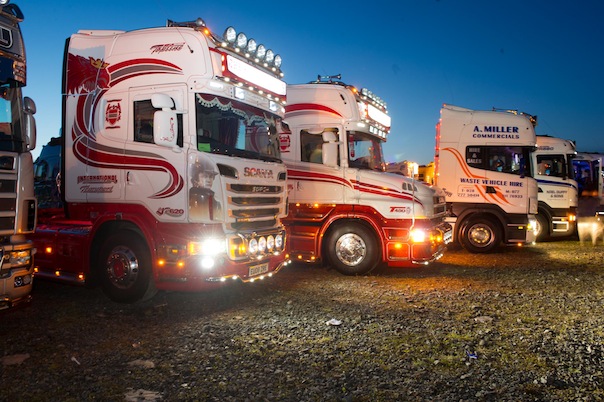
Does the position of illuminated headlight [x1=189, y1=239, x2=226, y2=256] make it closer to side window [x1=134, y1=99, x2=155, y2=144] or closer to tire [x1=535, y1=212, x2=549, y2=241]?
side window [x1=134, y1=99, x2=155, y2=144]

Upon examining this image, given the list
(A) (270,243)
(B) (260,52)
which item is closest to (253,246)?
(A) (270,243)

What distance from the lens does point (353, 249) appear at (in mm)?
9430

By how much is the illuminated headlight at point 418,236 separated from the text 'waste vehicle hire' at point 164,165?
2.73 m

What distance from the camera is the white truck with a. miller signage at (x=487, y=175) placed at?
12438mm

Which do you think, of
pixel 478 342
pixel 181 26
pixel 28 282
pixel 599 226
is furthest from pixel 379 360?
pixel 599 226

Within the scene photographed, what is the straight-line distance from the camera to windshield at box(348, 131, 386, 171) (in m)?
9.46

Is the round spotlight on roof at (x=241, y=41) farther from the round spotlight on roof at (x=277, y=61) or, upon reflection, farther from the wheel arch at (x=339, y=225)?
the wheel arch at (x=339, y=225)

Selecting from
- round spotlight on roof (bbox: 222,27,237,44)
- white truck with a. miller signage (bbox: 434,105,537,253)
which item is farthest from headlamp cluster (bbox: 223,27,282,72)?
white truck with a. miller signage (bbox: 434,105,537,253)

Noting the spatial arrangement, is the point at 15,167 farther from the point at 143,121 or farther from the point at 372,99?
the point at 372,99

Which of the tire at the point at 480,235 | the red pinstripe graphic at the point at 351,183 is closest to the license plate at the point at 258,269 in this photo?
the red pinstripe graphic at the point at 351,183

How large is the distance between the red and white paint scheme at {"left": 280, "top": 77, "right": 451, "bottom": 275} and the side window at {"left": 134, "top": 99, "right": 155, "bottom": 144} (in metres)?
3.38

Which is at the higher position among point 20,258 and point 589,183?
point 589,183

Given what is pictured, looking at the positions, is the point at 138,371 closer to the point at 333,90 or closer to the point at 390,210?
the point at 390,210

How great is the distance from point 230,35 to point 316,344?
14.9ft
